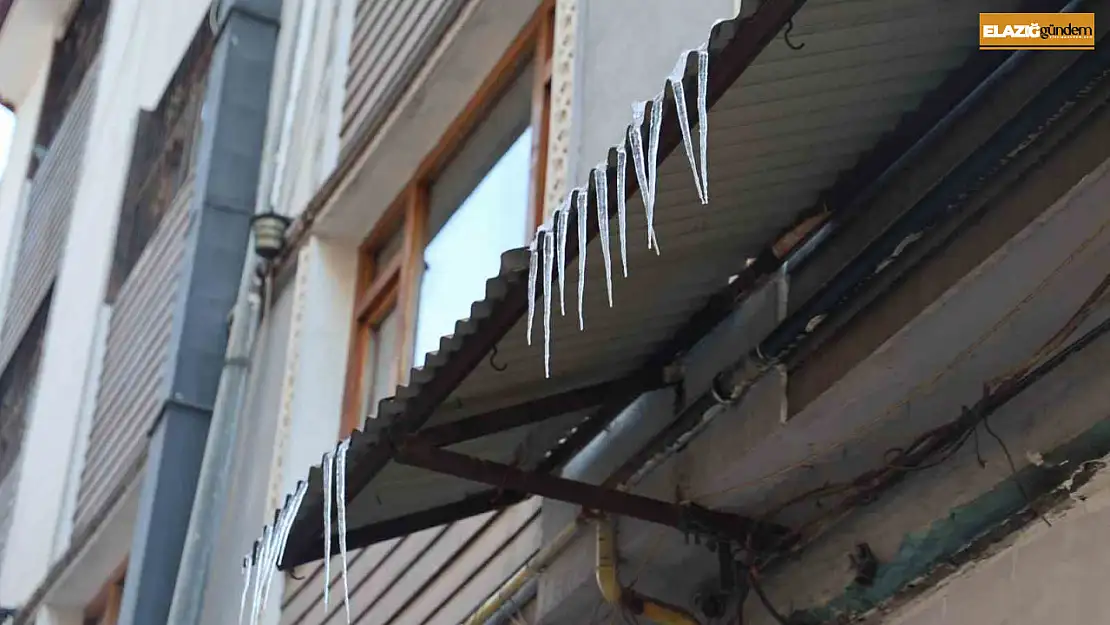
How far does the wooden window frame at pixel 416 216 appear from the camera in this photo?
640 cm

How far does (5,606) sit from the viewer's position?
1174cm

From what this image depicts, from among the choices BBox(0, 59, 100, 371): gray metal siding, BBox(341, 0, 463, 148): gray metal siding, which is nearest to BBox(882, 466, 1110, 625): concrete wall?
BBox(341, 0, 463, 148): gray metal siding

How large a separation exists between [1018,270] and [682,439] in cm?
115

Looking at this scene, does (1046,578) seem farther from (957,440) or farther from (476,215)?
(476,215)

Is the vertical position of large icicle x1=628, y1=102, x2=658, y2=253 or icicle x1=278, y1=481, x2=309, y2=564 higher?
large icicle x1=628, y1=102, x2=658, y2=253

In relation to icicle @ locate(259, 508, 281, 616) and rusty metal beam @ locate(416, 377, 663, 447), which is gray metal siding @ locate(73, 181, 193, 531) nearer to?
icicle @ locate(259, 508, 281, 616)

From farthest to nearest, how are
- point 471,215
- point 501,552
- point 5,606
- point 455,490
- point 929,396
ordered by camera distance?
point 5,606 < point 471,215 < point 501,552 < point 455,490 < point 929,396

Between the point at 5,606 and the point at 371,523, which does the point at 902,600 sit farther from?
the point at 5,606

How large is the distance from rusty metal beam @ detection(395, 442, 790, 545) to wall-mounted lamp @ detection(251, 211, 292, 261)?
414 centimetres

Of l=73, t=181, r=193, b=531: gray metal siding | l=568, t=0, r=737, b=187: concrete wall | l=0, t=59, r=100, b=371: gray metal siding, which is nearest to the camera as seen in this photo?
l=568, t=0, r=737, b=187: concrete wall

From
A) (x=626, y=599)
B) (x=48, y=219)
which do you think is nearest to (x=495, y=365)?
(x=626, y=599)

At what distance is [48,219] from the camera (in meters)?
14.8

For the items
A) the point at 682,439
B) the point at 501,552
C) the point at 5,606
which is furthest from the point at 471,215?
the point at 5,606

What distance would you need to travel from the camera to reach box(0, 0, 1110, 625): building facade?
349cm
